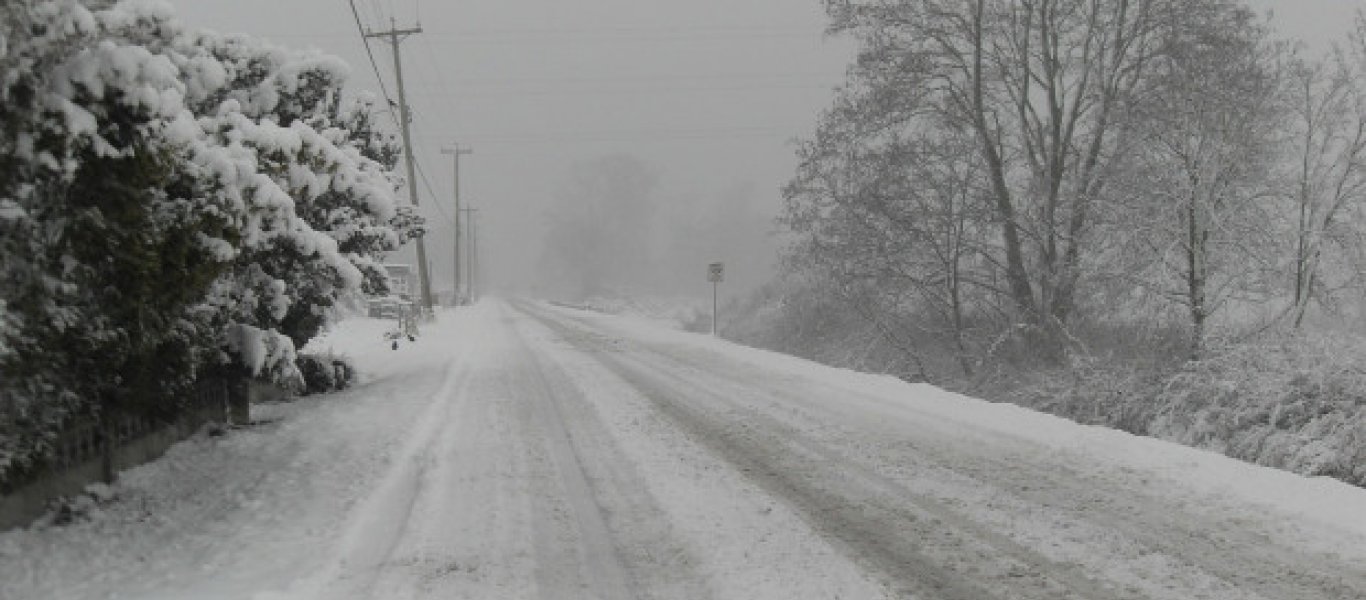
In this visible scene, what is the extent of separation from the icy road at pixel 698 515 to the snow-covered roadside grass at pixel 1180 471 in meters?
0.03

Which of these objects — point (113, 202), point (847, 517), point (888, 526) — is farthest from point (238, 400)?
point (888, 526)

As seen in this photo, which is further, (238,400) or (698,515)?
(238,400)

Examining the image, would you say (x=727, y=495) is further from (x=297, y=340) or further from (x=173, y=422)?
(x=297, y=340)

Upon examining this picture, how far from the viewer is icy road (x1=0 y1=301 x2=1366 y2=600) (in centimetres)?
491

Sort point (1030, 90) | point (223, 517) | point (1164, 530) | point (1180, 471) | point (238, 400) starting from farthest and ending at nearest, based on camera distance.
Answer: point (1030, 90), point (238, 400), point (1180, 471), point (223, 517), point (1164, 530)

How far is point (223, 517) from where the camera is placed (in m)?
6.54

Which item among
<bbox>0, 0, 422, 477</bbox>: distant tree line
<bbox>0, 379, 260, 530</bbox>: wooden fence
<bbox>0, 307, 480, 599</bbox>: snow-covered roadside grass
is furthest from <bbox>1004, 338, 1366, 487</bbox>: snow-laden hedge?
<bbox>0, 379, 260, 530</bbox>: wooden fence

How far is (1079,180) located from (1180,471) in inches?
467

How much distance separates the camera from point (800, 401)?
1155 centimetres

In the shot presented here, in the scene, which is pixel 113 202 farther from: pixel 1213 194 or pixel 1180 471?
pixel 1213 194

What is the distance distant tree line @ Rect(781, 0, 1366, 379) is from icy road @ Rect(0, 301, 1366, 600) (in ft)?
19.3

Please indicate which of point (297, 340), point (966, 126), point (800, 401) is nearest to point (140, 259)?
point (297, 340)

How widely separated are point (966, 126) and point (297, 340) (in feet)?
46.1

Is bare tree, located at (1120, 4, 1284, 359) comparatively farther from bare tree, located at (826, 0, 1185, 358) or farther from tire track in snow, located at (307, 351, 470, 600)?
tire track in snow, located at (307, 351, 470, 600)
